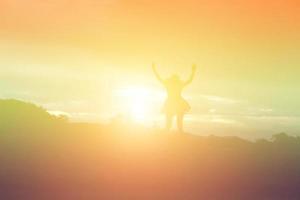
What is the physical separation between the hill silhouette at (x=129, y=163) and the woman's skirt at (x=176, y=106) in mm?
2072

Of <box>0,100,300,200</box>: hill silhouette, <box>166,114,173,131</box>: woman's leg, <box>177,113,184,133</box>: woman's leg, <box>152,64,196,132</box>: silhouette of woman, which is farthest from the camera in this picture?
<box>166,114,173,131</box>: woman's leg

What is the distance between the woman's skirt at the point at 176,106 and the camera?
30969mm

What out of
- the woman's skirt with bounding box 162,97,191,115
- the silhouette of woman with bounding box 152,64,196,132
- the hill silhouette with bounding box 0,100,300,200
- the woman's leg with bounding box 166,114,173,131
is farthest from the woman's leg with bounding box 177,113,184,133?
the hill silhouette with bounding box 0,100,300,200

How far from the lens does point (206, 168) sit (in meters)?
27.8

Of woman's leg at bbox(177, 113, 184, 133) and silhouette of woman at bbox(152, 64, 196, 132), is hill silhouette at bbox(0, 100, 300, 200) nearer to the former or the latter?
woman's leg at bbox(177, 113, 184, 133)

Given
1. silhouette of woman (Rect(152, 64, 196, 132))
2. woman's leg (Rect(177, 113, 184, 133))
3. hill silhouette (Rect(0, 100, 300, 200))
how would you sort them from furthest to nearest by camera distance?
woman's leg (Rect(177, 113, 184, 133)) < silhouette of woman (Rect(152, 64, 196, 132)) < hill silhouette (Rect(0, 100, 300, 200))

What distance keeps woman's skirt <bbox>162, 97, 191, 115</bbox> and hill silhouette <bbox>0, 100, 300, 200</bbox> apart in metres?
2.07

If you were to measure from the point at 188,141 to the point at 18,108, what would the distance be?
41.1ft

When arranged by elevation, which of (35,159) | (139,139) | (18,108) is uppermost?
(18,108)

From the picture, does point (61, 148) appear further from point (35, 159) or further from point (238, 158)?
point (238, 158)

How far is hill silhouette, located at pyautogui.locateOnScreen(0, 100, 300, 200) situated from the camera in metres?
22.1

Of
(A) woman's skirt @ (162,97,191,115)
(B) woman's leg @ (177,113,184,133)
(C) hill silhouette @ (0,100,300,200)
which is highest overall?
(A) woman's skirt @ (162,97,191,115)

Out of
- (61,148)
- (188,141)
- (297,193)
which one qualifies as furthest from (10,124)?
(297,193)

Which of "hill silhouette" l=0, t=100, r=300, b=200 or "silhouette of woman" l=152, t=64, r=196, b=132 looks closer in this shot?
"hill silhouette" l=0, t=100, r=300, b=200
